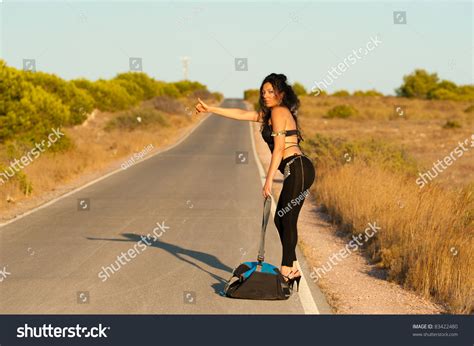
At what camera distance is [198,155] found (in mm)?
26359

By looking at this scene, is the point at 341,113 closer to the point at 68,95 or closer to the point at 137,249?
the point at 68,95

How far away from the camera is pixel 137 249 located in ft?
29.2

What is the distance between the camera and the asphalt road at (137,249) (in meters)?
6.35

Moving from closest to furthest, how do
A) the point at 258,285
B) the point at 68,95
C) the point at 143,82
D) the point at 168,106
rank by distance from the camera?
the point at 258,285 → the point at 68,95 → the point at 168,106 → the point at 143,82

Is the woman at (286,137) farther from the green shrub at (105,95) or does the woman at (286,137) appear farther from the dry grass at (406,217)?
the green shrub at (105,95)

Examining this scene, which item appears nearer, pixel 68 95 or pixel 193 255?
pixel 193 255

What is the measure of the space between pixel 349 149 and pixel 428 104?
70.6m

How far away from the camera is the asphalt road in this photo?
6.35 m

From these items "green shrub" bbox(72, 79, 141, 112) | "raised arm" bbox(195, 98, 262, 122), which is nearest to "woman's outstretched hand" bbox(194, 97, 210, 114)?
"raised arm" bbox(195, 98, 262, 122)

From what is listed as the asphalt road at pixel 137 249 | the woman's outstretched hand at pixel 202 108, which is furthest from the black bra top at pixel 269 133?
the asphalt road at pixel 137 249

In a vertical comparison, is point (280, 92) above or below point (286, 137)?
above

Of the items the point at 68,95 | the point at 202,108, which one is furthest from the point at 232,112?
the point at 68,95

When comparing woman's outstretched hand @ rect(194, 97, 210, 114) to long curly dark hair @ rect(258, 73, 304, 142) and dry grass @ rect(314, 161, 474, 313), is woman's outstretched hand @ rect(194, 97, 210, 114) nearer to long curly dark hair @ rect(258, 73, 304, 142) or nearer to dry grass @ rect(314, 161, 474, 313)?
long curly dark hair @ rect(258, 73, 304, 142)
